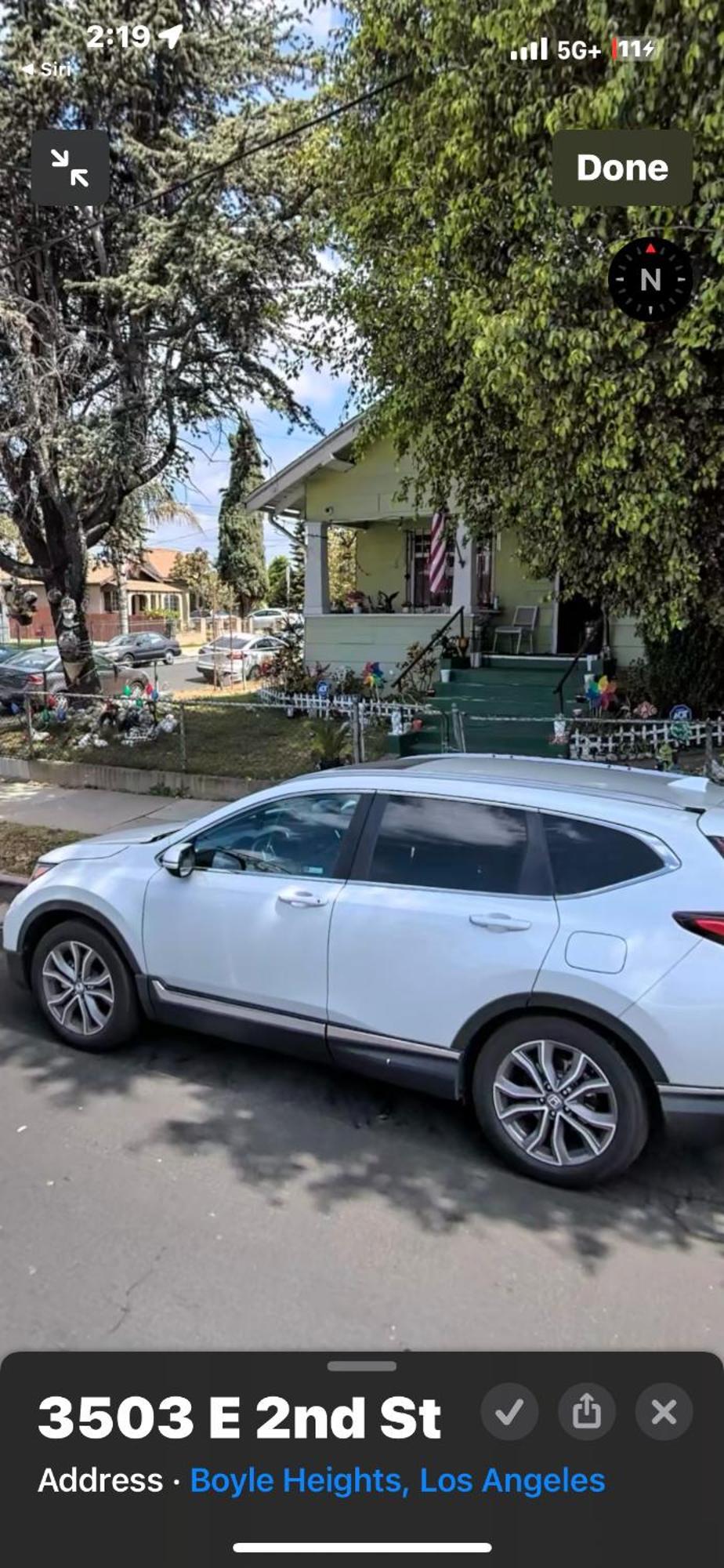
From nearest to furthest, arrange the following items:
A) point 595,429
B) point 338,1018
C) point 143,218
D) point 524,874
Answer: point 524,874, point 338,1018, point 595,429, point 143,218

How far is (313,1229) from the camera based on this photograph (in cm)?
309

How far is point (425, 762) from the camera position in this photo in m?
4.12

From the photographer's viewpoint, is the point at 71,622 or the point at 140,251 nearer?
the point at 140,251

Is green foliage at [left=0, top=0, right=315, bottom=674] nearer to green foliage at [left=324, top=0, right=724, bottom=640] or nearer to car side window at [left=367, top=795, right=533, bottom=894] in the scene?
→ green foliage at [left=324, top=0, right=724, bottom=640]

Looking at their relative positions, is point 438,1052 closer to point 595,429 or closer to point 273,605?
point 595,429

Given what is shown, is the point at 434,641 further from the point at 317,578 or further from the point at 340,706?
the point at 317,578

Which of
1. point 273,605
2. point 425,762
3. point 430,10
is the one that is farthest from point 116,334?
point 273,605

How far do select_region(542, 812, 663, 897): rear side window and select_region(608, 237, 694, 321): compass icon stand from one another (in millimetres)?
3839

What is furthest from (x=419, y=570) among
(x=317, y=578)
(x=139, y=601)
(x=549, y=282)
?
(x=139, y=601)

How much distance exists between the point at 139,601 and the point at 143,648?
28166mm

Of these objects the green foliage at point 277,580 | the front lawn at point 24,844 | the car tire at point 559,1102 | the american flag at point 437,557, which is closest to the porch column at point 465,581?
the american flag at point 437,557

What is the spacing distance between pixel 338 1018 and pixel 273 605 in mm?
48658

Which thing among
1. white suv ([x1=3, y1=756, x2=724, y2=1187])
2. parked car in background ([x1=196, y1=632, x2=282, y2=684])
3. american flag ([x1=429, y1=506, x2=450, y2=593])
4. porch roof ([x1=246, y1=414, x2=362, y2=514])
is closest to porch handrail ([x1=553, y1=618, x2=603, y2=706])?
american flag ([x1=429, y1=506, x2=450, y2=593])
